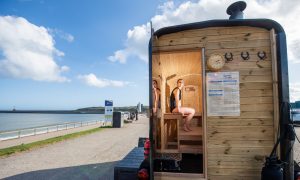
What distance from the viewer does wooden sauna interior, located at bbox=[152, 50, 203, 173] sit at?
5.96 meters

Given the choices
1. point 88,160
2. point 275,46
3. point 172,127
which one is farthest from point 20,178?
point 275,46

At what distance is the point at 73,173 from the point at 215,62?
5.81 meters

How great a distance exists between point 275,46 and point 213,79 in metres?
1.26


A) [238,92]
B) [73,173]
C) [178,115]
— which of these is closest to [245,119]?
[238,92]

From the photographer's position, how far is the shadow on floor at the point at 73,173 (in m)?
6.88

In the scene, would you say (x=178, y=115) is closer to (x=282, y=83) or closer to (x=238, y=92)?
(x=238, y=92)

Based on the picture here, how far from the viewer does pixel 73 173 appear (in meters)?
7.32

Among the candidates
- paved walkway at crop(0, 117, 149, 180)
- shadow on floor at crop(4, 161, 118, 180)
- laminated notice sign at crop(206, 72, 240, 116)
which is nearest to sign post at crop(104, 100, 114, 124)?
paved walkway at crop(0, 117, 149, 180)

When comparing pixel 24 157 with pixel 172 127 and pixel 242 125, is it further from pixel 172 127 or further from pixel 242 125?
pixel 242 125

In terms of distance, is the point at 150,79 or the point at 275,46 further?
the point at 275,46

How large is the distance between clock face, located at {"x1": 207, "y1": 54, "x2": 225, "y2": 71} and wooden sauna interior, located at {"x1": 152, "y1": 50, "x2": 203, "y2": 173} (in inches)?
23.0

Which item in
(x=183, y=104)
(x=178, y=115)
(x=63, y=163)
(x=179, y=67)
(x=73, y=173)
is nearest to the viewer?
(x=178, y=115)

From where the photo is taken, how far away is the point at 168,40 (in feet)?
15.4

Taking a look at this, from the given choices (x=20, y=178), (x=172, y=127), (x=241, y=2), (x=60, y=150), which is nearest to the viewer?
(x=241, y=2)
